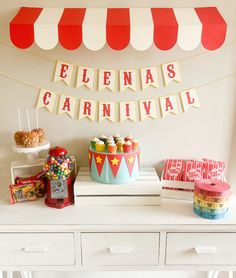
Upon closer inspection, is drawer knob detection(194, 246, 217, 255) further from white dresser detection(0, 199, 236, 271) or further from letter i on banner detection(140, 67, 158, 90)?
letter i on banner detection(140, 67, 158, 90)

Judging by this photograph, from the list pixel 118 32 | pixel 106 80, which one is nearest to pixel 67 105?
pixel 106 80

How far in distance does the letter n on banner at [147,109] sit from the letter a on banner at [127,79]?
9 centimetres

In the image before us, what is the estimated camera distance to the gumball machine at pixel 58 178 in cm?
119

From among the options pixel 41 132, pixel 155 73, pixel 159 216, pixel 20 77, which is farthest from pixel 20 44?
pixel 159 216

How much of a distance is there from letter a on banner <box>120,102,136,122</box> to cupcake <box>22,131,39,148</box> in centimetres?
41

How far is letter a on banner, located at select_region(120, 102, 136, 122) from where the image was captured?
1.36m

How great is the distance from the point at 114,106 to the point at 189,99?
359 millimetres

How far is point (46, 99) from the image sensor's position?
4.44 feet

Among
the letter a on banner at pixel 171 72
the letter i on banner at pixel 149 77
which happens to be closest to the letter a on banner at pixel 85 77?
the letter i on banner at pixel 149 77

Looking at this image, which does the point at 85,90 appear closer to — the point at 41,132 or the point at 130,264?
the point at 41,132

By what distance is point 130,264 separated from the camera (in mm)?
1158

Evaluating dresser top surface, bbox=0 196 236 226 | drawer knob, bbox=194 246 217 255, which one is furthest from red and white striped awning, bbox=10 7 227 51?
drawer knob, bbox=194 246 217 255

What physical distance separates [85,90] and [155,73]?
0.34 m

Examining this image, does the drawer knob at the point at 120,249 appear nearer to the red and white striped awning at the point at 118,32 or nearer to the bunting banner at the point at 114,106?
the bunting banner at the point at 114,106
